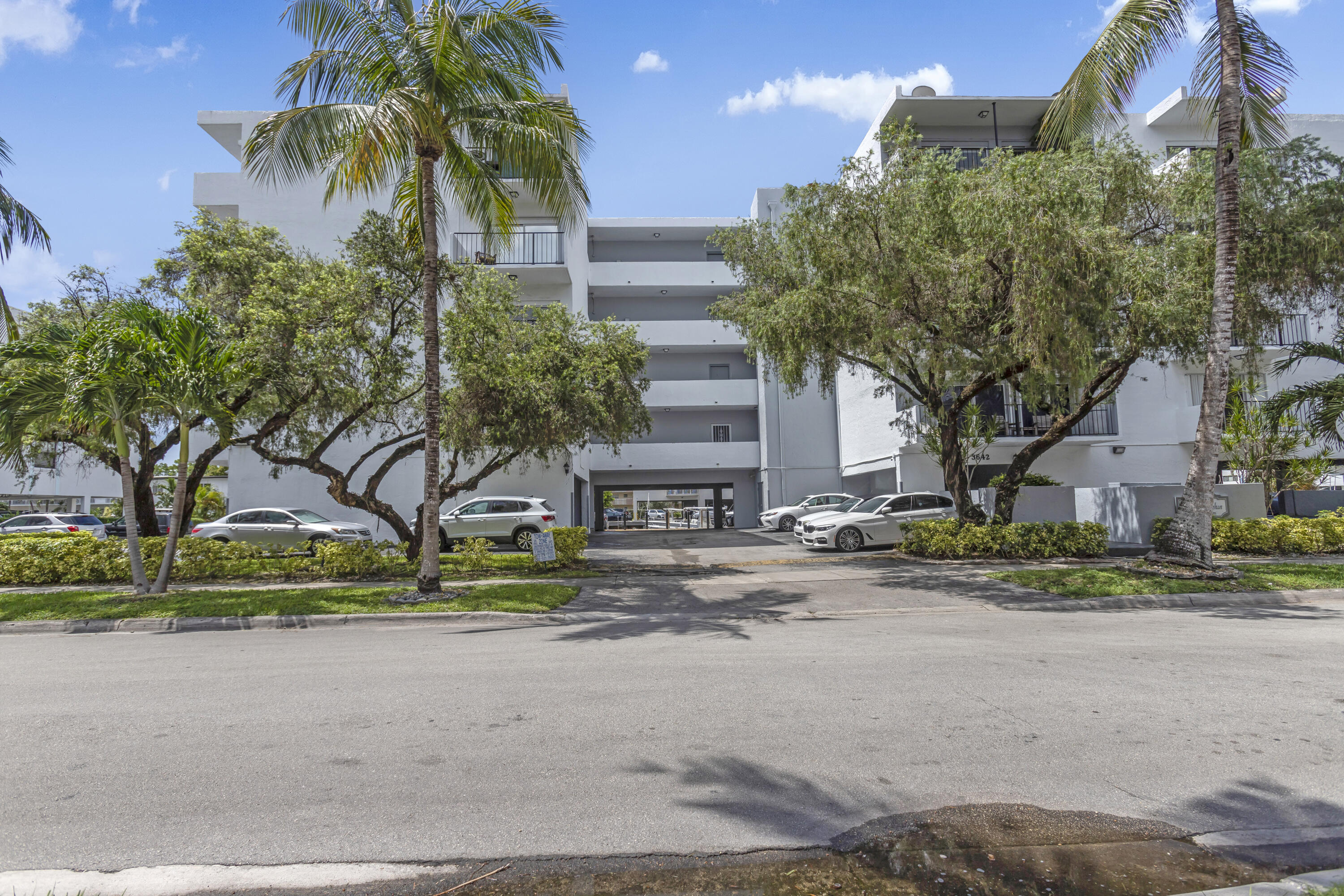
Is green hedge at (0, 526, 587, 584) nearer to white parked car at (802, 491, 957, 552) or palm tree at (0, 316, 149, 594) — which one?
palm tree at (0, 316, 149, 594)

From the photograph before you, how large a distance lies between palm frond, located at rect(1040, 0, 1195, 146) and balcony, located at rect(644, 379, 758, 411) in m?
22.1

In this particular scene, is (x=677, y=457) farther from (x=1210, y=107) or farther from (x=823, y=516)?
(x=1210, y=107)

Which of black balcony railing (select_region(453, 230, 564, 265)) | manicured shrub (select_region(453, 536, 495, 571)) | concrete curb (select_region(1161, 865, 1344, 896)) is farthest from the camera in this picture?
black balcony railing (select_region(453, 230, 564, 265))

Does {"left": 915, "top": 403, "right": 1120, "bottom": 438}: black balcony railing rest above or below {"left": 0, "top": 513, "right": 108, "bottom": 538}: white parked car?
above

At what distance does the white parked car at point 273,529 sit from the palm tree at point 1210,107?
17901mm

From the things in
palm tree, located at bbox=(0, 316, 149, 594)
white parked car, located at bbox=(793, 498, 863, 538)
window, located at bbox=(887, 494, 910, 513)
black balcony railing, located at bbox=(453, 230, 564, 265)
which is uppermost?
black balcony railing, located at bbox=(453, 230, 564, 265)

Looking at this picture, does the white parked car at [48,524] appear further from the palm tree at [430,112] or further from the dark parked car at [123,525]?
the palm tree at [430,112]

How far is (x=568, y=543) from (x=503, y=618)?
17.8 feet

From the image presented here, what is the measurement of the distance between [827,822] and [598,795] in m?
1.19

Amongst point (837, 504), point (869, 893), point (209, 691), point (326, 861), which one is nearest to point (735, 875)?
point (869, 893)

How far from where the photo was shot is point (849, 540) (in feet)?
66.6

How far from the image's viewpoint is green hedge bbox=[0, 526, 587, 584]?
14.5m

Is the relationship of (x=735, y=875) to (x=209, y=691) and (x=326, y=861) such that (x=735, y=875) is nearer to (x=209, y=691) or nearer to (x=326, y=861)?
(x=326, y=861)

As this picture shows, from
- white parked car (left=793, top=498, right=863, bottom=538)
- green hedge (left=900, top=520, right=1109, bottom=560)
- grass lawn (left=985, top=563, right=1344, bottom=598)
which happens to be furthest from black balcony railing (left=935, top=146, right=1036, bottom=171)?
grass lawn (left=985, top=563, right=1344, bottom=598)
